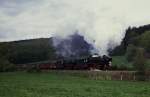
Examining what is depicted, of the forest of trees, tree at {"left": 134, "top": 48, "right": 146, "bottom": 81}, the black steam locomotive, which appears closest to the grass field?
tree at {"left": 134, "top": 48, "right": 146, "bottom": 81}

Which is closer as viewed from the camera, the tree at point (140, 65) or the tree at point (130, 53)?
the tree at point (140, 65)

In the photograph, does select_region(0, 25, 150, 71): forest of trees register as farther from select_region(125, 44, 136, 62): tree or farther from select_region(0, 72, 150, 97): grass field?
select_region(0, 72, 150, 97): grass field

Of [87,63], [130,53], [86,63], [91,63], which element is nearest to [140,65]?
[91,63]

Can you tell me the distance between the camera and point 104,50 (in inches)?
2272

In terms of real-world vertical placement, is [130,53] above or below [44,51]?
below

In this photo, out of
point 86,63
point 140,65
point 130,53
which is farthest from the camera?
point 130,53

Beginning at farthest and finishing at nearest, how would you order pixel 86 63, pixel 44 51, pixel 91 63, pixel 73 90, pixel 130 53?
pixel 44 51
pixel 130 53
pixel 86 63
pixel 91 63
pixel 73 90

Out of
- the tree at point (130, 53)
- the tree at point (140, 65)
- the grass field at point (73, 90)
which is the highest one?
the tree at point (130, 53)

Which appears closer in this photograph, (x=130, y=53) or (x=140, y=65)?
(x=140, y=65)

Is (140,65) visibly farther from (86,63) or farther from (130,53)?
(130,53)

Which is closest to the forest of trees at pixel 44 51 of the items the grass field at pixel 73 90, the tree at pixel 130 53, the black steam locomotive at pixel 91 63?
the tree at pixel 130 53

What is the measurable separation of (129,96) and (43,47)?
200 ft

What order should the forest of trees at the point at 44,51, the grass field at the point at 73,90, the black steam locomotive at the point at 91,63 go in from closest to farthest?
1. the grass field at the point at 73,90
2. the black steam locomotive at the point at 91,63
3. the forest of trees at the point at 44,51

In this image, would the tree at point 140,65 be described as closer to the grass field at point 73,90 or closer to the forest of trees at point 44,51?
the grass field at point 73,90
